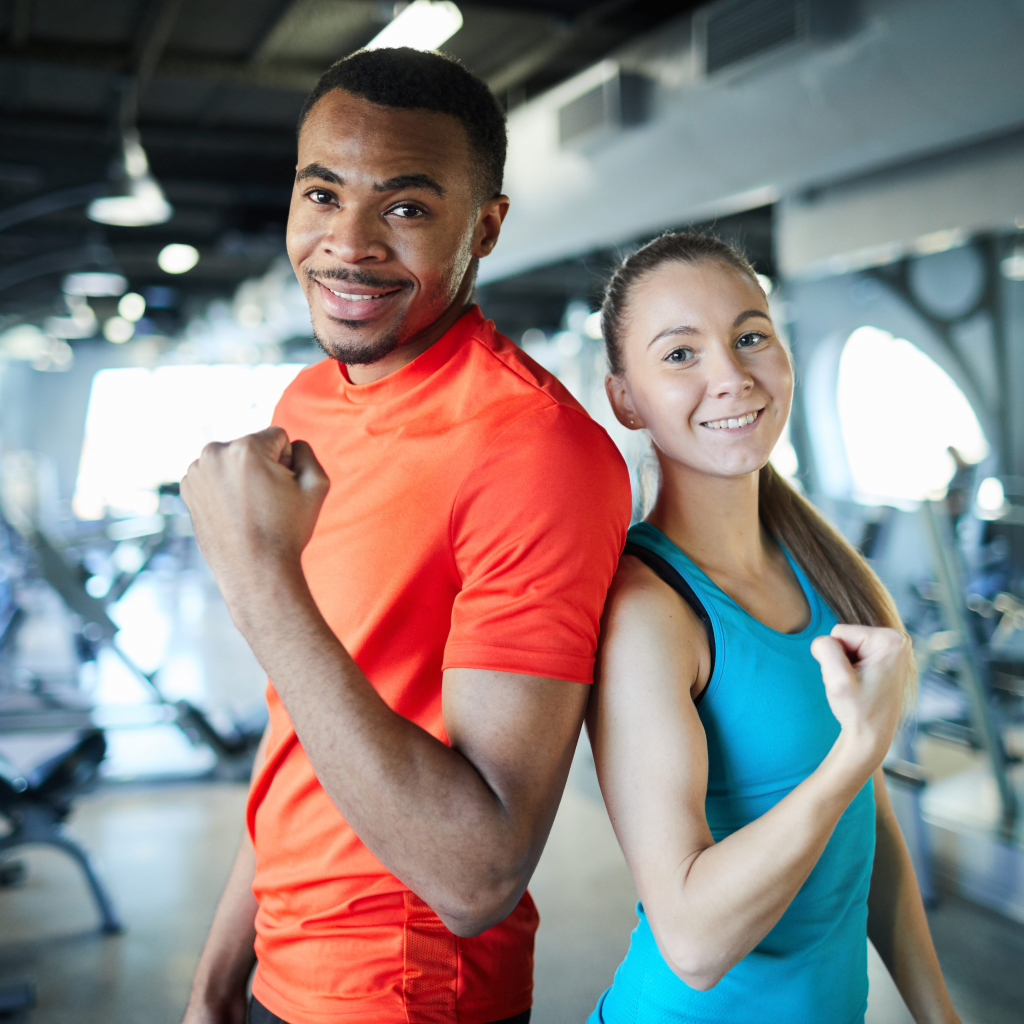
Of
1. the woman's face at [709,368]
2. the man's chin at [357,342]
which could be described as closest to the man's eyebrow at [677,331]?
the woman's face at [709,368]

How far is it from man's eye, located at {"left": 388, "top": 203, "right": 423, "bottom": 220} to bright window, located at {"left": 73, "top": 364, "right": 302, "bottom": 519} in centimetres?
1661

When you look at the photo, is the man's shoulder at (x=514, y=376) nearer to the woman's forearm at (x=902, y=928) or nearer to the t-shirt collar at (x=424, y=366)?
the t-shirt collar at (x=424, y=366)

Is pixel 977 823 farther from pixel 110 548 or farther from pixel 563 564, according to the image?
pixel 110 548

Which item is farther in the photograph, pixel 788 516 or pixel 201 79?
pixel 201 79

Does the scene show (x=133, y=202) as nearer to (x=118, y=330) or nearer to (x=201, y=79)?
(x=201, y=79)

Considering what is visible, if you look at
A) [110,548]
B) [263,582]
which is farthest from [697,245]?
[110,548]

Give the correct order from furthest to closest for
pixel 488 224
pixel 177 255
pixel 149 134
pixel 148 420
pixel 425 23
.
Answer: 1. pixel 148 420
2. pixel 177 255
3. pixel 149 134
4. pixel 425 23
5. pixel 488 224

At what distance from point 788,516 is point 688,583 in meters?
0.33

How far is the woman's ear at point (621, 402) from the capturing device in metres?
1.19

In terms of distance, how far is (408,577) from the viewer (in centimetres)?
94

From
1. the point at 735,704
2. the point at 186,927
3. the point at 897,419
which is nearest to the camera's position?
the point at 735,704

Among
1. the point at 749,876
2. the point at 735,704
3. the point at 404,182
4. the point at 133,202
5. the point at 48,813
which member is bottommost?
the point at 48,813

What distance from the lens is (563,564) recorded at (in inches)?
32.8

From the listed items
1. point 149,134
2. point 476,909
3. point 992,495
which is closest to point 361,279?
point 476,909
